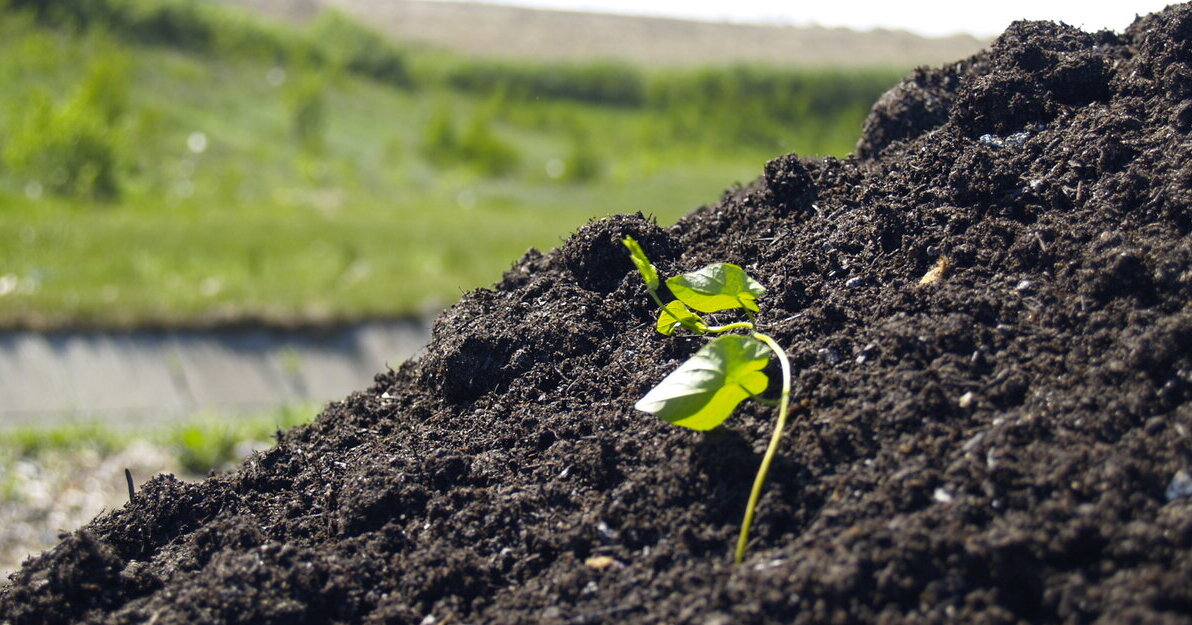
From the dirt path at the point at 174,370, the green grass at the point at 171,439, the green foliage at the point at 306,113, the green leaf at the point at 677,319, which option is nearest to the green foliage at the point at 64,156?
the green foliage at the point at 306,113

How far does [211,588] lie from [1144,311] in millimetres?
1308

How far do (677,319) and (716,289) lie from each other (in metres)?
0.10

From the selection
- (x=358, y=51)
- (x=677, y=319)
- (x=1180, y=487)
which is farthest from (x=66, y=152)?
(x=1180, y=487)

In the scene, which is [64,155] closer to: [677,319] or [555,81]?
[677,319]

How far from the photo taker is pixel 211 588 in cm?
144

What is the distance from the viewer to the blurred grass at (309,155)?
745cm

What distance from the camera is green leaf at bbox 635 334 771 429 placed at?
143 cm

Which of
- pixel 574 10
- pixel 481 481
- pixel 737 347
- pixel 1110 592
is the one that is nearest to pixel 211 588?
pixel 481 481

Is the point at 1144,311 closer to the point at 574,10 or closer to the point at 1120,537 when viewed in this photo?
the point at 1120,537

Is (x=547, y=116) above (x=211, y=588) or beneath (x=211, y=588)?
above

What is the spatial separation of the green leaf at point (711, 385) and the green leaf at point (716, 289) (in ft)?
0.52

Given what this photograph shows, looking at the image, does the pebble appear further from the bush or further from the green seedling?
the bush

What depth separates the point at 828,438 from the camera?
1.43 m

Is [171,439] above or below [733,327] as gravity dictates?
below
